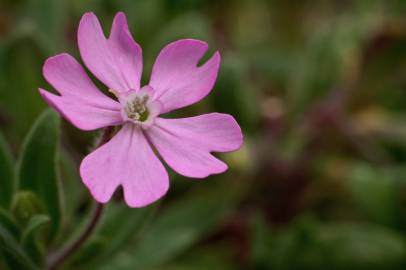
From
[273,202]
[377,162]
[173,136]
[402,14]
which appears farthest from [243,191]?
[402,14]

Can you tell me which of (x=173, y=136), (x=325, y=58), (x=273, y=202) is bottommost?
(x=273, y=202)

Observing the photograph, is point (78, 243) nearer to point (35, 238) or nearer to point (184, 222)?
point (35, 238)

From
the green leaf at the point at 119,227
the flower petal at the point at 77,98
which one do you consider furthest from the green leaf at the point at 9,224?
the flower petal at the point at 77,98

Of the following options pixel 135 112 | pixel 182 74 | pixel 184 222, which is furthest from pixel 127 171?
pixel 184 222

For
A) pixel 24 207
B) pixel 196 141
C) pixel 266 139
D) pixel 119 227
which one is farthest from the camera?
pixel 266 139

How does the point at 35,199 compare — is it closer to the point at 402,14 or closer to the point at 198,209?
the point at 198,209
